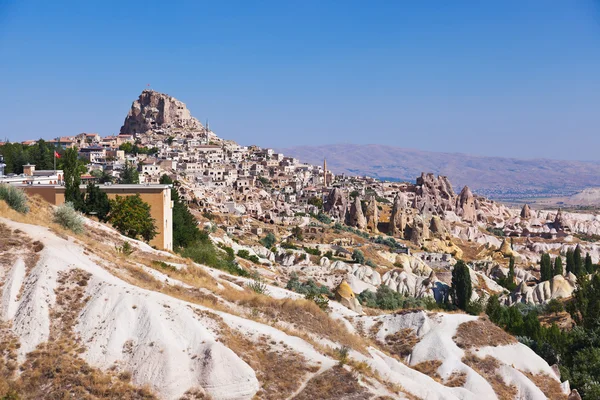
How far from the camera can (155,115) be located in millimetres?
148625

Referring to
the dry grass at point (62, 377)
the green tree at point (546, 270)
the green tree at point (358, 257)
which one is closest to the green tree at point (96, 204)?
the dry grass at point (62, 377)

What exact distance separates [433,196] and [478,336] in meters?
85.1

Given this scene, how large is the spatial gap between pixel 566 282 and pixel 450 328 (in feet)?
116

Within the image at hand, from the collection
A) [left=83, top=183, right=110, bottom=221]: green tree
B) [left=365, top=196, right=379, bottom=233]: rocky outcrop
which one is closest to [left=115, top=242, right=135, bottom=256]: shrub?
[left=83, top=183, right=110, bottom=221]: green tree

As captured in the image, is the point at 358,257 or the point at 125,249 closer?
the point at 125,249

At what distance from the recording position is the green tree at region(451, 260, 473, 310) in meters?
46.8

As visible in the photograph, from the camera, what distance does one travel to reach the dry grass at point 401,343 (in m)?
21.1

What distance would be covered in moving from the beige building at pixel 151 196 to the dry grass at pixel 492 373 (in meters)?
15.4

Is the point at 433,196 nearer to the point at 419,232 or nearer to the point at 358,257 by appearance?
the point at 419,232

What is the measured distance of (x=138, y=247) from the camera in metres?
26.7

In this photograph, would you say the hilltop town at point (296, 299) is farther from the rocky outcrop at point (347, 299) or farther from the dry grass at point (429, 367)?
the rocky outcrop at point (347, 299)

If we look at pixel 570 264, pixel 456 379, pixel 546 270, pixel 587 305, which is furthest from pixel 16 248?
pixel 570 264

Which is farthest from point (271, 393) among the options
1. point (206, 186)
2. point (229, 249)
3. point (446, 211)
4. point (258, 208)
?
point (446, 211)

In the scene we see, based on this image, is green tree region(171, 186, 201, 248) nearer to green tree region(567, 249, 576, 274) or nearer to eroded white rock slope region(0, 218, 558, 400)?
eroded white rock slope region(0, 218, 558, 400)
